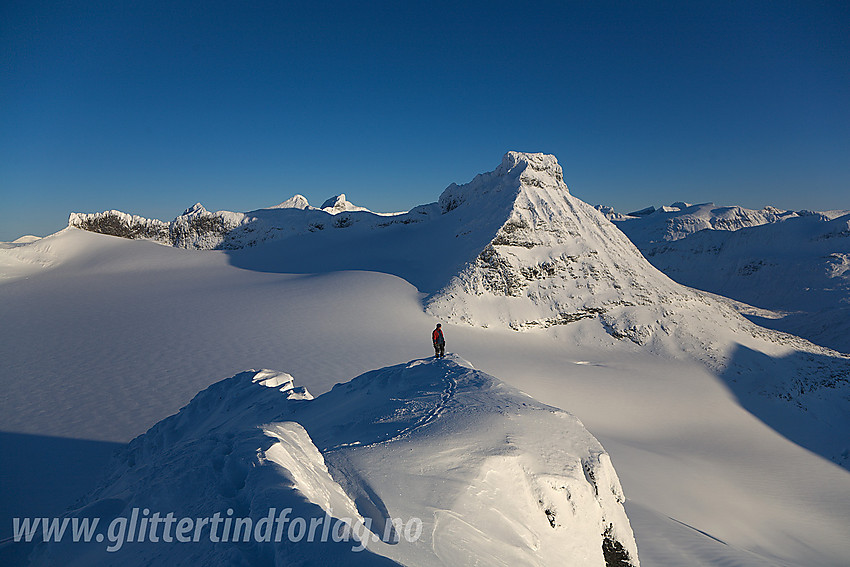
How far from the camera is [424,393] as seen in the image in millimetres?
5496

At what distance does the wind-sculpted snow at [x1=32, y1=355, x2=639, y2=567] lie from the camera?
2.93 metres

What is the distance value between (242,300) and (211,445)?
1845cm

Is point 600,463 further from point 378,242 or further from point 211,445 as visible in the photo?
point 378,242

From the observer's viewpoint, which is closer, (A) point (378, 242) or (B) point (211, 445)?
(B) point (211, 445)

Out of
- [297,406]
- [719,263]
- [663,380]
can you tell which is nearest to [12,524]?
[297,406]

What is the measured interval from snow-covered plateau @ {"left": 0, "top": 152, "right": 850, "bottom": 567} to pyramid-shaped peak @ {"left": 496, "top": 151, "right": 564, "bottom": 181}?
0.30 m

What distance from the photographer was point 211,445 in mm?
4441

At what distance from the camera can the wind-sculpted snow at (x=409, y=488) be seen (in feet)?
9.62

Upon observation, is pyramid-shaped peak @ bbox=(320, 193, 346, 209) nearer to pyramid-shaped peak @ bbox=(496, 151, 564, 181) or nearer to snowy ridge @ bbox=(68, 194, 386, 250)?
snowy ridge @ bbox=(68, 194, 386, 250)

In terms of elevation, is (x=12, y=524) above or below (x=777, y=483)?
above

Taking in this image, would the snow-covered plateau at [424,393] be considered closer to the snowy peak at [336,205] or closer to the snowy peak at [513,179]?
the snowy peak at [513,179]

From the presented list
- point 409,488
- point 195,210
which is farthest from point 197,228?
point 409,488

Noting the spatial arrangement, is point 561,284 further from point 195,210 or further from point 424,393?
point 195,210

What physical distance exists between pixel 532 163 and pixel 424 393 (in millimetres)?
28777
